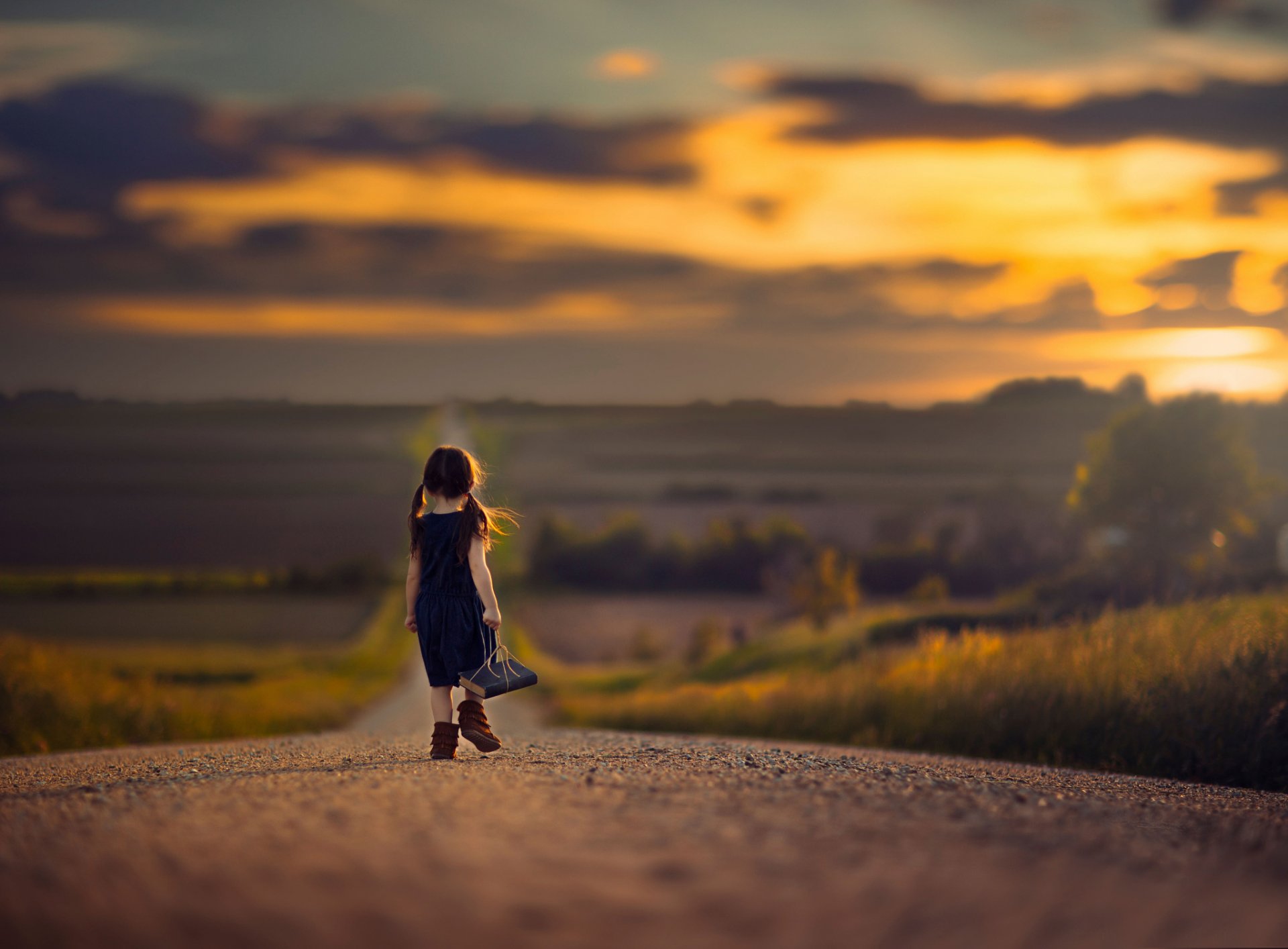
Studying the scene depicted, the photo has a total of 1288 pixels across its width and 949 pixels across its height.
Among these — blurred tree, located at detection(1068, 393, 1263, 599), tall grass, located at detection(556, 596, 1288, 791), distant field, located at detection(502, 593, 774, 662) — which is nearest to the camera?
tall grass, located at detection(556, 596, 1288, 791)

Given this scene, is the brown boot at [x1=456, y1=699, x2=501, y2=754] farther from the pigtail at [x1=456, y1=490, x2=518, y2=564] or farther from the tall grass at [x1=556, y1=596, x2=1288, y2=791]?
the tall grass at [x1=556, y1=596, x2=1288, y2=791]

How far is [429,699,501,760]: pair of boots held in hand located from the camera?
8.53m

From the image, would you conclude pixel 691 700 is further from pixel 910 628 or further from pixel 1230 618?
pixel 910 628

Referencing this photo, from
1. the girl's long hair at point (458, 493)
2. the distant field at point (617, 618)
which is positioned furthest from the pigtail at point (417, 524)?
the distant field at point (617, 618)

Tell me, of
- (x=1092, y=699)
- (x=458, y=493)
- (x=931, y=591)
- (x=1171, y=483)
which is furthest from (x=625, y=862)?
(x=931, y=591)

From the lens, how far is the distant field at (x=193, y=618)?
48.8 meters

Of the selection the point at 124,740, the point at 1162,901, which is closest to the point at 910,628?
the point at 124,740

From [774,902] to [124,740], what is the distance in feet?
42.2

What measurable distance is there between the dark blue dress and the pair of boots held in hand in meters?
0.24

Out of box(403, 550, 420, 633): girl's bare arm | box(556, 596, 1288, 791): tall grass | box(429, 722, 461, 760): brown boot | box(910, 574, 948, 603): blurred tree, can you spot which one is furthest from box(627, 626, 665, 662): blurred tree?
box(429, 722, 461, 760): brown boot

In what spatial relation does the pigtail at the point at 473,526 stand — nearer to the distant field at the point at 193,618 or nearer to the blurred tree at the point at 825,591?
the distant field at the point at 193,618

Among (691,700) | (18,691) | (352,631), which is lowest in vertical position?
(352,631)

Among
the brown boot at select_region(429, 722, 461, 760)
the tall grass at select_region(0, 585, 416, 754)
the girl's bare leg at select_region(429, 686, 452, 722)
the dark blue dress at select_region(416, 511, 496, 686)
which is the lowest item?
the tall grass at select_region(0, 585, 416, 754)

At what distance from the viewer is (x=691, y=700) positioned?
19.8 metres
